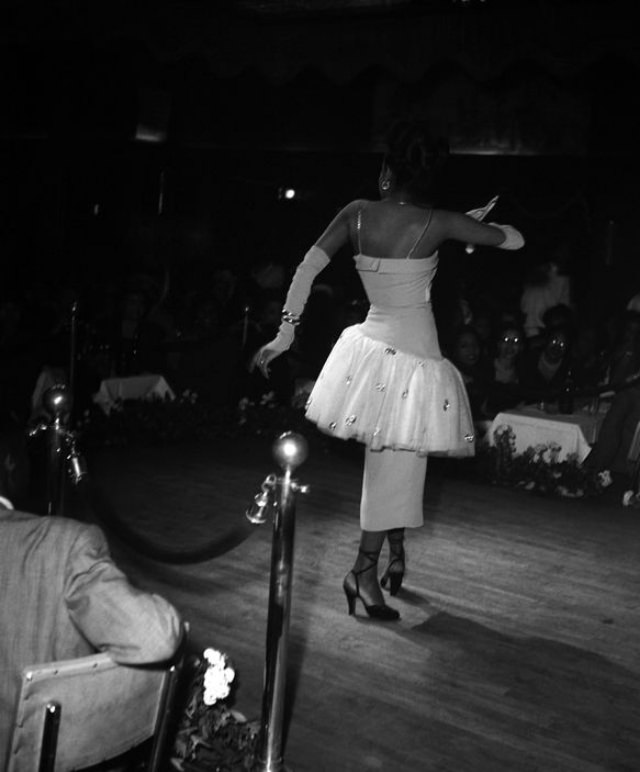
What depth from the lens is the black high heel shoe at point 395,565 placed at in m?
5.09

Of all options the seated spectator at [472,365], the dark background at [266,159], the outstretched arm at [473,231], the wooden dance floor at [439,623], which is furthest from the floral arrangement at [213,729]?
the dark background at [266,159]

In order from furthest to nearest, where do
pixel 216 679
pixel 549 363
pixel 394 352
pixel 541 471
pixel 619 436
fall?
pixel 549 363, pixel 619 436, pixel 541 471, pixel 394 352, pixel 216 679

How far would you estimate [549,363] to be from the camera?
8.80 m

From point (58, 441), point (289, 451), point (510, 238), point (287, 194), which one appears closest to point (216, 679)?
point (289, 451)

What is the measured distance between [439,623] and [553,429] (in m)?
3.41

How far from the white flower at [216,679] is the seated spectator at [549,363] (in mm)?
5177

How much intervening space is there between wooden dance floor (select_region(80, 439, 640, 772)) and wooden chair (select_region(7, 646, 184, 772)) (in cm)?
132

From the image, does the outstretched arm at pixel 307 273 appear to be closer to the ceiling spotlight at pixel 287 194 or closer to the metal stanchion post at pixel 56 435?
the metal stanchion post at pixel 56 435

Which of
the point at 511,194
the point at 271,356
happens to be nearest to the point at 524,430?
the point at 271,356

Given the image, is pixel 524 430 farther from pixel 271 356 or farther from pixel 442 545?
pixel 271 356

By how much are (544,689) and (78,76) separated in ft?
37.3

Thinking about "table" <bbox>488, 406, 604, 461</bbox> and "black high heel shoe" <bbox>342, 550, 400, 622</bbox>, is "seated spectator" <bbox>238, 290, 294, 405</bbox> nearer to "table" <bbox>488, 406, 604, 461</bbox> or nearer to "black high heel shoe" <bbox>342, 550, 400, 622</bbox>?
"table" <bbox>488, 406, 604, 461</bbox>

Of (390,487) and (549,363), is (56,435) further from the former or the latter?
(549,363)

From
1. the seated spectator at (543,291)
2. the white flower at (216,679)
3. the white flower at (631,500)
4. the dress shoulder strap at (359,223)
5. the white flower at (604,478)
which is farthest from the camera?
the seated spectator at (543,291)
